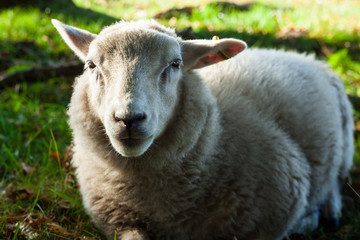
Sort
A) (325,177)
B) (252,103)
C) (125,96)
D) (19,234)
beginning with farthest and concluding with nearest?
1. (325,177)
2. (252,103)
3. (19,234)
4. (125,96)

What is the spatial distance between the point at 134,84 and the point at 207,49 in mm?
660

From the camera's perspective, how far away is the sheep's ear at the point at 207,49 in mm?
2478

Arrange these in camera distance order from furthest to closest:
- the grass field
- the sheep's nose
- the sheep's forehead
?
the grass field, the sheep's forehead, the sheep's nose

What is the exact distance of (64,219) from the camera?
8.81 feet

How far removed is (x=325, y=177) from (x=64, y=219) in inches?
79.3

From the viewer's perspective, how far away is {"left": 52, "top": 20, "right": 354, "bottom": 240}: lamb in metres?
2.20

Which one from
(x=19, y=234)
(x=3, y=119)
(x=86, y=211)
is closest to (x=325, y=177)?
(x=86, y=211)

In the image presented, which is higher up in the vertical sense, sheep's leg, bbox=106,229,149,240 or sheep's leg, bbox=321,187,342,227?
sheep's leg, bbox=106,229,149,240

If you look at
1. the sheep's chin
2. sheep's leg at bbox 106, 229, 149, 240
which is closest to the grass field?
sheep's leg at bbox 106, 229, 149, 240

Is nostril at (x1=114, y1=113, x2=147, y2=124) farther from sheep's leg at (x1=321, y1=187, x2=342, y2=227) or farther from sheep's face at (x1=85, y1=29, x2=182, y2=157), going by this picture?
sheep's leg at (x1=321, y1=187, x2=342, y2=227)

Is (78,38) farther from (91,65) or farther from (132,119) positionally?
(132,119)

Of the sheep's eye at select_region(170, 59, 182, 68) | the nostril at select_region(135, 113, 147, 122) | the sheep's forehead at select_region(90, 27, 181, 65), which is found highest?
the sheep's forehead at select_region(90, 27, 181, 65)

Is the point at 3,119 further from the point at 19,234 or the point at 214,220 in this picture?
the point at 214,220

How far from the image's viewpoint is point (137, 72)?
2107 mm
